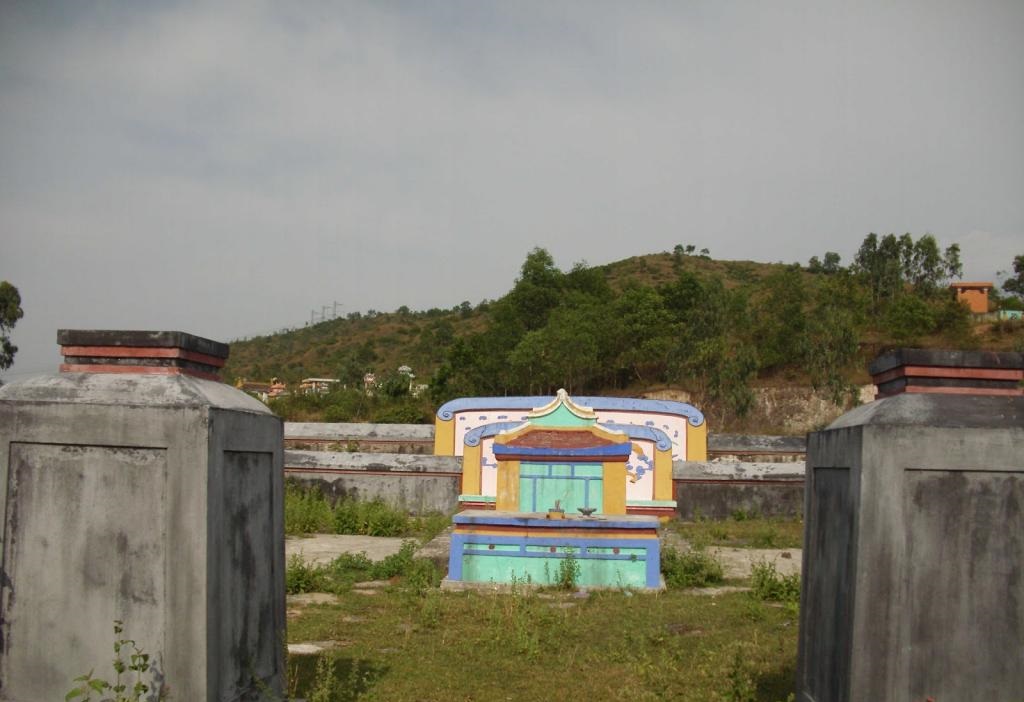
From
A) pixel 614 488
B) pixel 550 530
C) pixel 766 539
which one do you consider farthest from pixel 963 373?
pixel 766 539

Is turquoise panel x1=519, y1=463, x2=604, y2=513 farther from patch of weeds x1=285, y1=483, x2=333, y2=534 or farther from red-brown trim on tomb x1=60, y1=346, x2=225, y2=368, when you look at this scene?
red-brown trim on tomb x1=60, y1=346, x2=225, y2=368

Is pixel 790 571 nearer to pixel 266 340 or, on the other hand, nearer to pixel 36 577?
pixel 36 577

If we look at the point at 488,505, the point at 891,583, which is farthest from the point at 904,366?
the point at 488,505

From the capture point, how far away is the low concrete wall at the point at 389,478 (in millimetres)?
15797

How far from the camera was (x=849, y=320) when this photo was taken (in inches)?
1100

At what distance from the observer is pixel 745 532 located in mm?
13797

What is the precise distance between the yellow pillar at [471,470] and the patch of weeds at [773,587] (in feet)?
24.4

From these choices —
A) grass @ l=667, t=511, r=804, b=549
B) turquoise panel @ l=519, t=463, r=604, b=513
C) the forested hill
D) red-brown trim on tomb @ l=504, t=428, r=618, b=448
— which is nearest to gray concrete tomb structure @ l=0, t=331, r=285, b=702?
turquoise panel @ l=519, t=463, r=604, b=513

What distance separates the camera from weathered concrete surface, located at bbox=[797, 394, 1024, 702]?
4102mm

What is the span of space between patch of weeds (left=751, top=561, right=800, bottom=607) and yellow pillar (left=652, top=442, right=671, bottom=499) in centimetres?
651

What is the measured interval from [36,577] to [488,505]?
11.4 metres

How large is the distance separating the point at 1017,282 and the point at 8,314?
42015 millimetres

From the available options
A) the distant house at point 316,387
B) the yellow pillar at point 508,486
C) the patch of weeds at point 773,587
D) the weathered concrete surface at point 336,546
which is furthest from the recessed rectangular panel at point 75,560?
the distant house at point 316,387

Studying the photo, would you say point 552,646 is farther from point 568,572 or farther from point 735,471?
point 735,471
